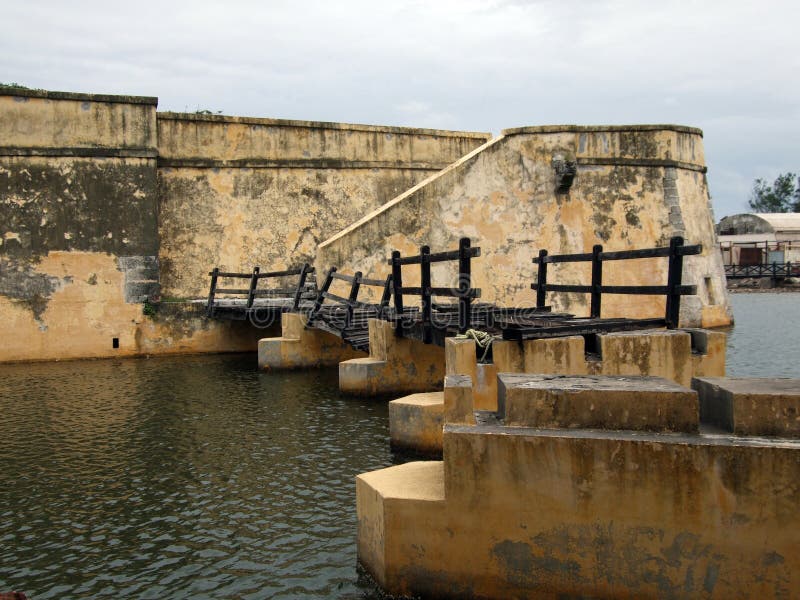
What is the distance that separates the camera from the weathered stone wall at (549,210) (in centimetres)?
1672

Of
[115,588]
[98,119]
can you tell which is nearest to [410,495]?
[115,588]

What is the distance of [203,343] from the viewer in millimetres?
17016

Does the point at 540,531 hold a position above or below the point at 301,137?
below

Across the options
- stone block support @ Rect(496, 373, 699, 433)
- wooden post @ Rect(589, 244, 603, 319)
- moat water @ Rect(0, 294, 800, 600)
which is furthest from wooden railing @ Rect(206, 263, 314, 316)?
stone block support @ Rect(496, 373, 699, 433)

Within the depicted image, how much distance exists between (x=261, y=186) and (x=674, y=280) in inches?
511

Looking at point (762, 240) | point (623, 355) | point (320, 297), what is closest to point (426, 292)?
point (623, 355)

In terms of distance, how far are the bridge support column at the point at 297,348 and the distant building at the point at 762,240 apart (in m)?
38.9

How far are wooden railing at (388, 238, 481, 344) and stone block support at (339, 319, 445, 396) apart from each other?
1.20 ft

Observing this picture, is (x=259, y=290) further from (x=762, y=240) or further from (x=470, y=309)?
(x=762, y=240)

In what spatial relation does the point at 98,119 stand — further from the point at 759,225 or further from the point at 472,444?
the point at 759,225

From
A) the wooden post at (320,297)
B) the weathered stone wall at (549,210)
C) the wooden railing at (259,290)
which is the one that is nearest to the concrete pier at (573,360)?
the wooden post at (320,297)

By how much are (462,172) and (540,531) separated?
13301 mm

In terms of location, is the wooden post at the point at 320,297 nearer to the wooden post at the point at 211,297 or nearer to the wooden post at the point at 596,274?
the wooden post at the point at 211,297

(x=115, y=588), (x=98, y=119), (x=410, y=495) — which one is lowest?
(x=115, y=588)
